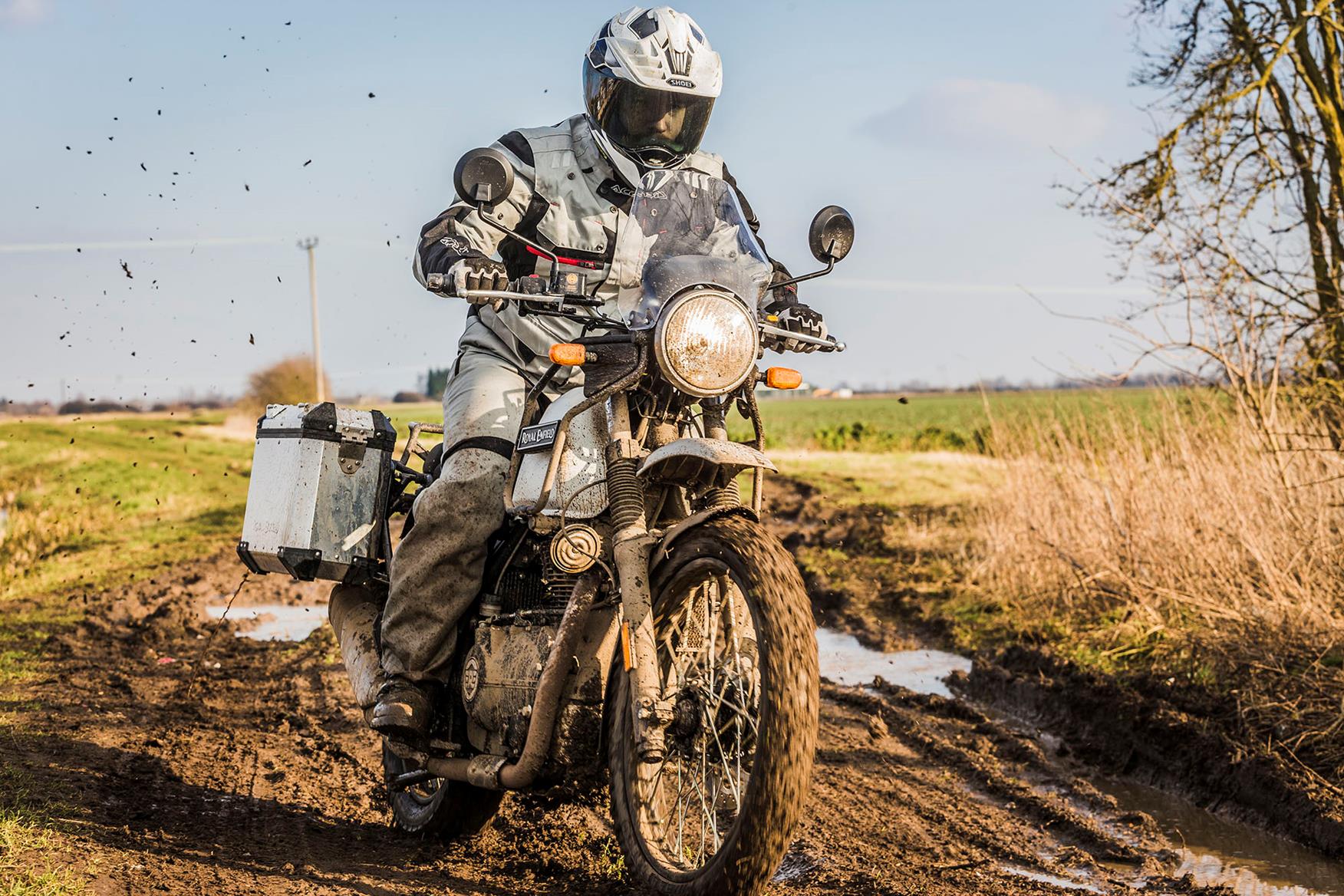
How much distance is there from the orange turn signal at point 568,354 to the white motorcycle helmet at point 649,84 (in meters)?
0.97

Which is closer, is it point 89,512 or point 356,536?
point 356,536

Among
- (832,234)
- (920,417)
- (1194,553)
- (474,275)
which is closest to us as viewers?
(474,275)

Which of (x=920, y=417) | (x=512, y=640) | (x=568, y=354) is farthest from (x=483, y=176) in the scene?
(x=920, y=417)

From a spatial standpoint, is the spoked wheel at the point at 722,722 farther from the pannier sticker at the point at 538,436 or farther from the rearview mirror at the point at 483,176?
the rearview mirror at the point at 483,176

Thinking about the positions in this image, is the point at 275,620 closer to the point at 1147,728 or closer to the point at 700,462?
the point at 1147,728

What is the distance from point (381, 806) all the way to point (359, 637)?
2.68 feet

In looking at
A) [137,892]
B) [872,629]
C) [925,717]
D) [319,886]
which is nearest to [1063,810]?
[925,717]

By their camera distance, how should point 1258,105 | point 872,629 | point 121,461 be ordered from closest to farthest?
point 872,629 < point 1258,105 < point 121,461

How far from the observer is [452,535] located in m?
4.75

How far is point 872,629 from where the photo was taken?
34.0ft

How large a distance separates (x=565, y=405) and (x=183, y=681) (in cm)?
482

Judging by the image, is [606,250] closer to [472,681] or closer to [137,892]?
[472,681]

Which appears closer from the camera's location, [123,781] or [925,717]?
[123,781]

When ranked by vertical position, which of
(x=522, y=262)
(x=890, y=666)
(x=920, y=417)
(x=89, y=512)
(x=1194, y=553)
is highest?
(x=920, y=417)
